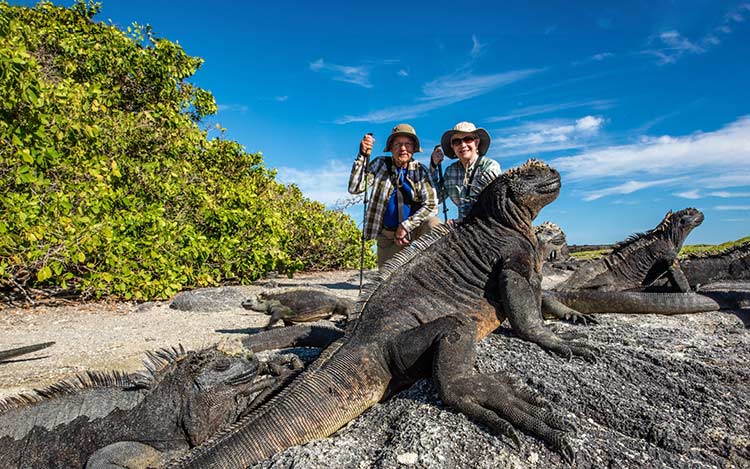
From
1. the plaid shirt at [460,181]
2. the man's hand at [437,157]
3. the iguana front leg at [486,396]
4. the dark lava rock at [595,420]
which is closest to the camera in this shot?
the dark lava rock at [595,420]

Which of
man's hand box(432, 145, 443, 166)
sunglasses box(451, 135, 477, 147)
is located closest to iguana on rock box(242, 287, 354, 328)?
man's hand box(432, 145, 443, 166)

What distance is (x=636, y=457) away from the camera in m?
A: 1.94

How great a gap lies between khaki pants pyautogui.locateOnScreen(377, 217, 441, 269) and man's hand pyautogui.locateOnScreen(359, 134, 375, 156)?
1.03 metres

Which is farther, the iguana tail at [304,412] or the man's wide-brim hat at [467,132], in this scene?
the man's wide-brim hat at [467,132]

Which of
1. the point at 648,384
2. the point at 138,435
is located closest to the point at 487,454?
the point at 648,384

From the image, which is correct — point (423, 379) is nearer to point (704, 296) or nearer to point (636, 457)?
point (636, 457)

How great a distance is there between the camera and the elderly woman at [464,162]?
5086 millimetres

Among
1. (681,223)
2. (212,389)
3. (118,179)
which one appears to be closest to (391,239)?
(212,389)

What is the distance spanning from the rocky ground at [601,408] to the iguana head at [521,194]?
3.03 feet

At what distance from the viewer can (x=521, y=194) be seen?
143 inches

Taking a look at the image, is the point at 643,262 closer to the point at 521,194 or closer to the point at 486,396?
the point at 521,194

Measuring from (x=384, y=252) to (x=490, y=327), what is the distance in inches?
117

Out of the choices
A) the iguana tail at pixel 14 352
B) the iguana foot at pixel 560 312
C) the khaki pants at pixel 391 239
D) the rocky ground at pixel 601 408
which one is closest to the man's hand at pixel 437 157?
the khaki pants at pixel 391 239

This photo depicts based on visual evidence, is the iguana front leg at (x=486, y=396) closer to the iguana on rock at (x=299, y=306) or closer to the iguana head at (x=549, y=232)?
the iguana on rock at (x=299, y=306)
